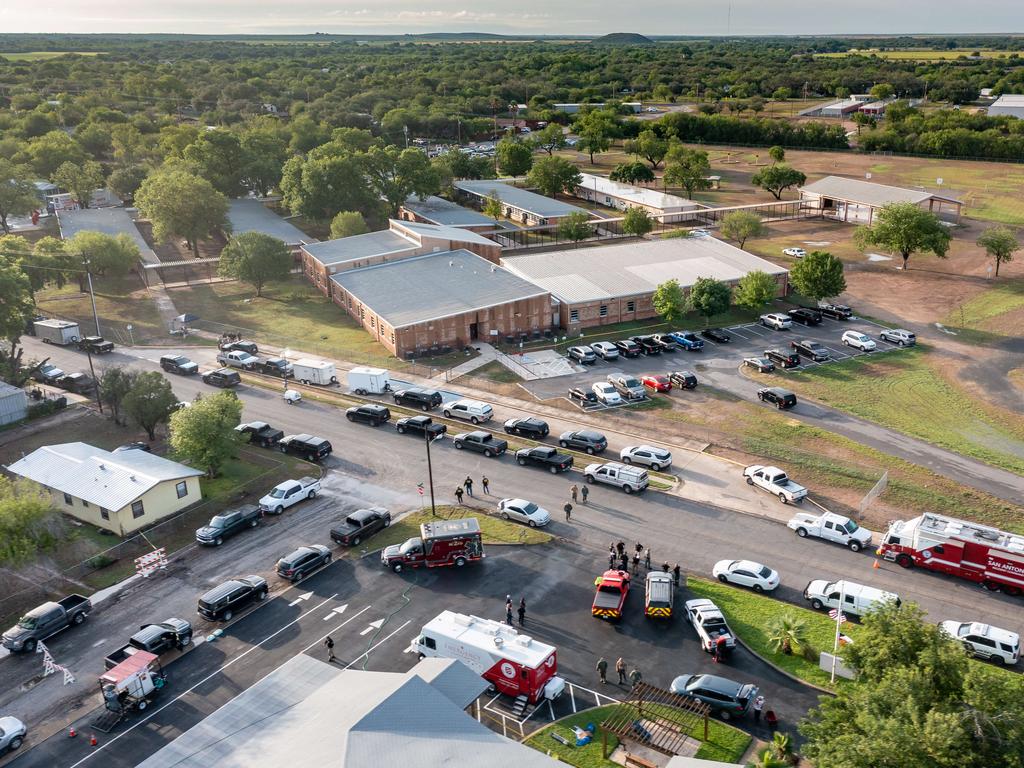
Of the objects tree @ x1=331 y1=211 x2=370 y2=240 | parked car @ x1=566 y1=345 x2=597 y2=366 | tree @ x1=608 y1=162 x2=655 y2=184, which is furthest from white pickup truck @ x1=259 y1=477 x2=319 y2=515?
tree @ x1=608 y1=162 x2=655 y2=184

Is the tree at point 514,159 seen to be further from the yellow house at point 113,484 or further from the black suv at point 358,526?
the black suv at point 358,526

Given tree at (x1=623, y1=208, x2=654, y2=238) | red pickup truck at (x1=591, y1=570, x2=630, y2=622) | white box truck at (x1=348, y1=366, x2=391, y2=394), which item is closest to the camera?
red pickup truck at (x1=591, y1=570, x2=630, y2=622)

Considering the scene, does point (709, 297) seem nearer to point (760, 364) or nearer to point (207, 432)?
point (760, 364)

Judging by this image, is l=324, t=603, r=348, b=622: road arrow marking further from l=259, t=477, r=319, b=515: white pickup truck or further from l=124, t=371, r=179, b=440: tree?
l=124, t=371, r=179, b=440: tree

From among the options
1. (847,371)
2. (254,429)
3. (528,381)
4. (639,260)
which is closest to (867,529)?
(847,371)

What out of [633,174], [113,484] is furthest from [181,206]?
[633,174]

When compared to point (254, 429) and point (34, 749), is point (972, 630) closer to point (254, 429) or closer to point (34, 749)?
point (34, 749)

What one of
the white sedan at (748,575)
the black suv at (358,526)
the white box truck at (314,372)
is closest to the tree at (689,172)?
the white box truck at (314,372)

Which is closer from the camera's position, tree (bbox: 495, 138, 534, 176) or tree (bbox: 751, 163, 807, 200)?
tree (bbox: 751, 163, 807, 200)
